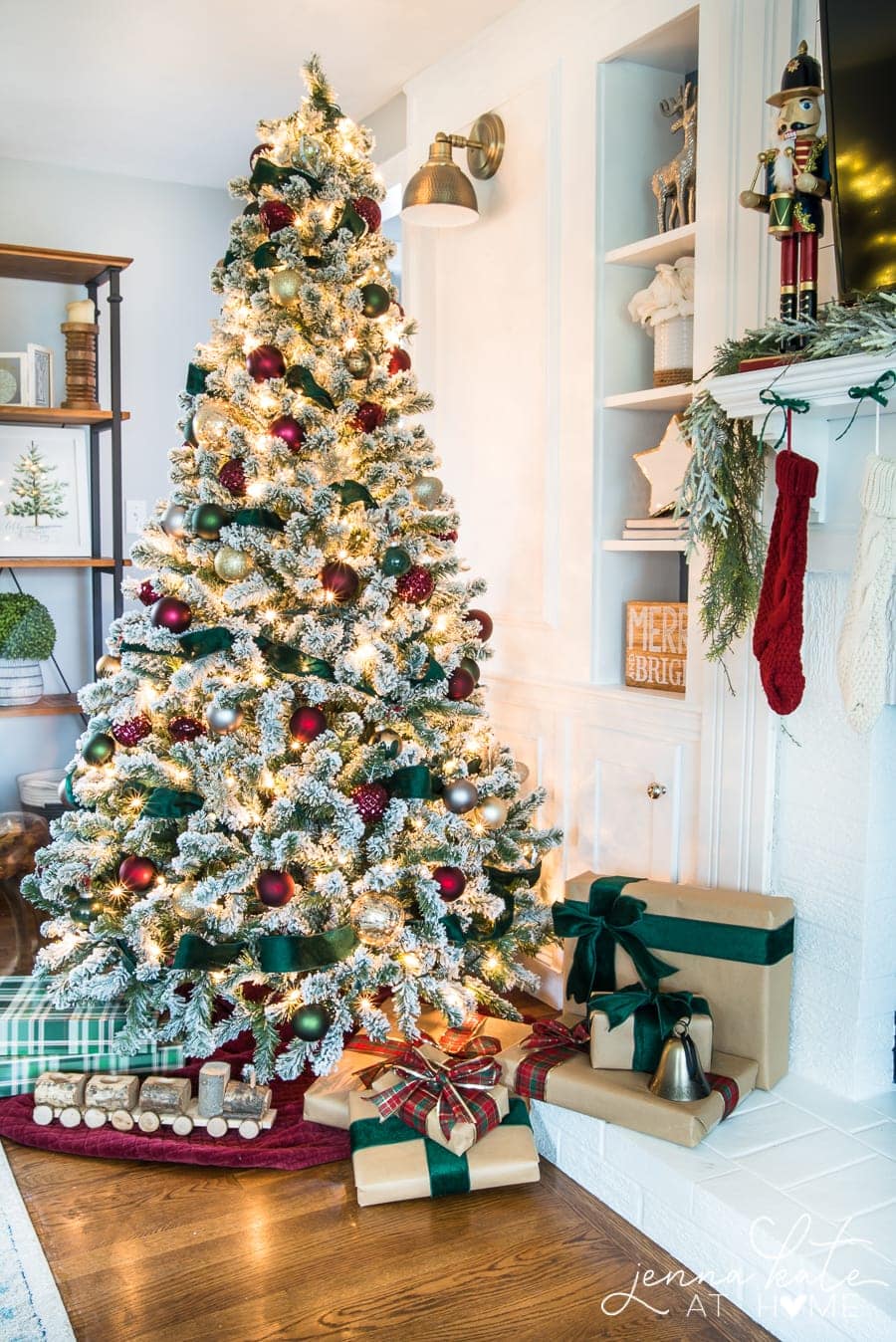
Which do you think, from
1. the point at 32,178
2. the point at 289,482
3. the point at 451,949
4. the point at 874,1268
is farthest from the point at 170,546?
the point at 32,178

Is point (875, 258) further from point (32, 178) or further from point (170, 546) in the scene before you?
point (32, 178)

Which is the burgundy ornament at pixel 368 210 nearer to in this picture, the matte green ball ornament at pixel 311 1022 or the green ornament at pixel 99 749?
the green ornament at pixel 99 749

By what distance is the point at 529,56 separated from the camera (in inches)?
109

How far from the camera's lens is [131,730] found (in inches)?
95.1

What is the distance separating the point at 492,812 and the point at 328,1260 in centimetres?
95

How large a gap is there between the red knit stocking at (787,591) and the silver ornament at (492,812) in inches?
29.7

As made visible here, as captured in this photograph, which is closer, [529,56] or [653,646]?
[653,646]

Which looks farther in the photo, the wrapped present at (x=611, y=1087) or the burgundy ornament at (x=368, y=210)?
the burgundy ornament at (x=368, y=210)

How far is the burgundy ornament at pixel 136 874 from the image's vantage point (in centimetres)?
230

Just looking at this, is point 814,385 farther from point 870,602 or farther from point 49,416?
point 49,416

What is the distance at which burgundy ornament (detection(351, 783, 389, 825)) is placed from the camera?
226cm

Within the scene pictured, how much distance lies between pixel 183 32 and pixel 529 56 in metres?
0.91

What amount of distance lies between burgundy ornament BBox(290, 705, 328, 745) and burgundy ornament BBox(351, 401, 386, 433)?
2.05 ft

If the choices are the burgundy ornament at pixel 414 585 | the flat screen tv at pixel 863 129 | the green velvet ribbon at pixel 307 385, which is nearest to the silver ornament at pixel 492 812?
the burgundy ornament at pixel 414 585
